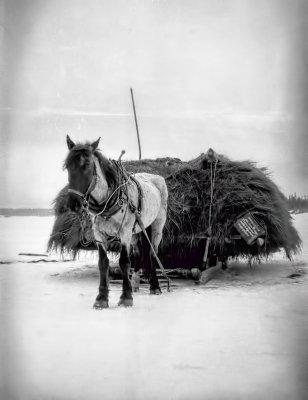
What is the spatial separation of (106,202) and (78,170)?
40cm

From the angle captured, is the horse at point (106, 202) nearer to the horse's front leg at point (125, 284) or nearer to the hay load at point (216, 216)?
the horse's front leg at point (125, 284)

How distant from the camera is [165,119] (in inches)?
98.0

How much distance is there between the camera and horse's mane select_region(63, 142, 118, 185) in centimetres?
242

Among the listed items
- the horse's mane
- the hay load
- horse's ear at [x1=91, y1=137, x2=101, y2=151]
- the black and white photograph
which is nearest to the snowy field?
the black and white photograph

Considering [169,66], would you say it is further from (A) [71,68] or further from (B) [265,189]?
(B) [265,189]

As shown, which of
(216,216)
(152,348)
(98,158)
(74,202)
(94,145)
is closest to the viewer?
(152,348)

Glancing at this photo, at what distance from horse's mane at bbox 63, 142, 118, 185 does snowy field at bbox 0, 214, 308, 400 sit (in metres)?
0.50

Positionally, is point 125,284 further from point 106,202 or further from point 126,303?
point 106,202

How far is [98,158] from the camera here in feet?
8.95

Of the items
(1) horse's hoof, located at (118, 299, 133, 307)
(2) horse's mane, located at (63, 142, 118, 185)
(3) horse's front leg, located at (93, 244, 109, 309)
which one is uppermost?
(2) horse's mane, located at (63, 142, 118, 185)

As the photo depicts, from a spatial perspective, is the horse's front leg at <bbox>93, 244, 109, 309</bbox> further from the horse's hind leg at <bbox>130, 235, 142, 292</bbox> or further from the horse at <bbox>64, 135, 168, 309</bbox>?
the horse's hind leg at <bbox>130, 235, 142, 292</bbox>

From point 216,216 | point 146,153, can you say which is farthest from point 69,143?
point 216,216

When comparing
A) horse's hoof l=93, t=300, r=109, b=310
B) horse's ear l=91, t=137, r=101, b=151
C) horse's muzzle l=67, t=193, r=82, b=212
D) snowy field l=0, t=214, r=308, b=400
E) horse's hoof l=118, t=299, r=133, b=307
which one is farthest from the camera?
horse's hoof l=118, t=299, r=133, b=307

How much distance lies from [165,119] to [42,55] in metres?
0.83
